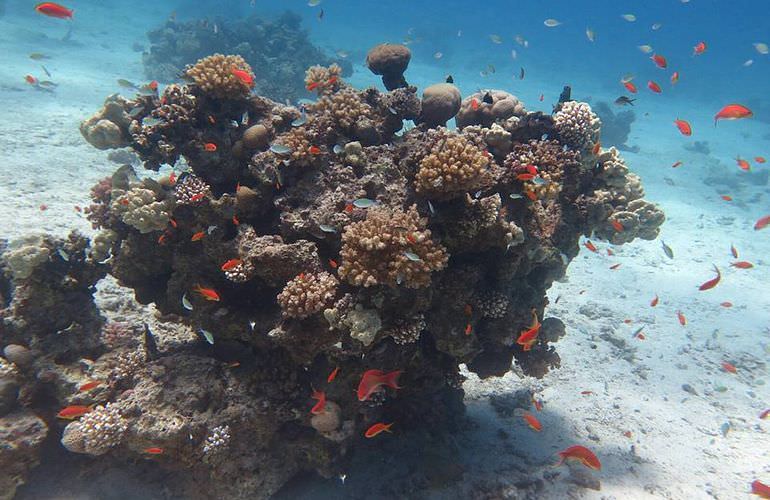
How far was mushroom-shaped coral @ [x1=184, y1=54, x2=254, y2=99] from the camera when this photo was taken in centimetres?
602

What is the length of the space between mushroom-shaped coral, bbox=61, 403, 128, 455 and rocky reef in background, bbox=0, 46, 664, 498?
26 millimetres

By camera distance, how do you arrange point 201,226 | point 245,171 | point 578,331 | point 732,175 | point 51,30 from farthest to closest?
1. point 51,30
2. point 732,175
3. point 578,331
4. point 245,171
5. point 201,226

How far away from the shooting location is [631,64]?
178ft

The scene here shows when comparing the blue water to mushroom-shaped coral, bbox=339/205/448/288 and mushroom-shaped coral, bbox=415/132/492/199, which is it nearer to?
mushroom-shaped coral, bbox=339/205/448/288

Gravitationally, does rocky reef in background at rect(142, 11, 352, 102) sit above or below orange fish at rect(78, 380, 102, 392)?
above

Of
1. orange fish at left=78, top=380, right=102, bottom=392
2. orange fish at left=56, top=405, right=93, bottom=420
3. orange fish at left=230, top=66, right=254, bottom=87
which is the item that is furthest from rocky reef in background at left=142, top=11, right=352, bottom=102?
orange fish at left=56, top=405, right=93, bottom=420

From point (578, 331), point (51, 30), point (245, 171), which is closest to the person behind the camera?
point (245, 171)

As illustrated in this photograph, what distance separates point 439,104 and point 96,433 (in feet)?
22.1

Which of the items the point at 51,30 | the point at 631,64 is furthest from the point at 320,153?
the point at 631,64

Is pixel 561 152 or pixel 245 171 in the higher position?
pixel 561 152

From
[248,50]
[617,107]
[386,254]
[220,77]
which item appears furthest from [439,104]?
[617,107]

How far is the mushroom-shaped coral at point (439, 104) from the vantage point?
669 centimetres

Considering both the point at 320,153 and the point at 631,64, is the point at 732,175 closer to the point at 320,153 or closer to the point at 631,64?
the point at 320,153

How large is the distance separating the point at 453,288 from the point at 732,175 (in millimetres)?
28912
